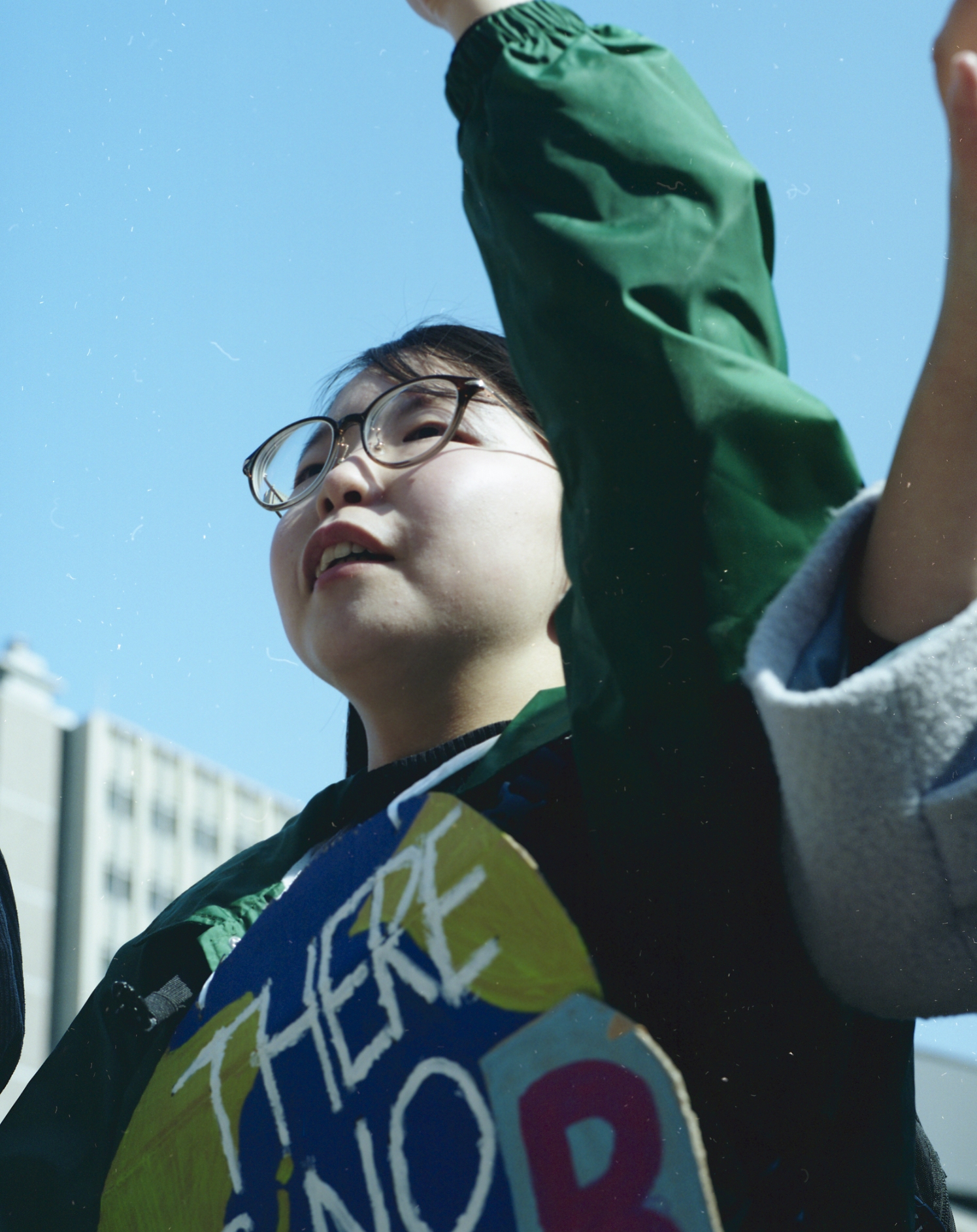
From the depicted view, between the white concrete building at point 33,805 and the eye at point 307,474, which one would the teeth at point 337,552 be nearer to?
the eye at point 307,474

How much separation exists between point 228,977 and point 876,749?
0.49m

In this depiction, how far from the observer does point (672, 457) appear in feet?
2.14

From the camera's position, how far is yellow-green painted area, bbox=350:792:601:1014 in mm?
677

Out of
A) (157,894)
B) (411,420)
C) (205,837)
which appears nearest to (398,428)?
(411,420)

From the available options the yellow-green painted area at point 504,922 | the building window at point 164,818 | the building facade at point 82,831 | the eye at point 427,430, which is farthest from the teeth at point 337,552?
the building window at point 164,818

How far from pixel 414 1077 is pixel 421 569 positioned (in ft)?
1.26

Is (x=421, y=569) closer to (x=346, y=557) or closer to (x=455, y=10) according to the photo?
(x=346, y=557)

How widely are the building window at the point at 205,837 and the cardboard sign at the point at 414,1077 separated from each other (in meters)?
22.4

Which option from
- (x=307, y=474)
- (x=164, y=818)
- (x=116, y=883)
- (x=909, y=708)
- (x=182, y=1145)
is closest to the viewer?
(x=909, y=708)

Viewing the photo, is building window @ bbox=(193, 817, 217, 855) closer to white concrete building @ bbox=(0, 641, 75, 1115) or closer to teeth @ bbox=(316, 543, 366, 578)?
white concrete building @ bbox=(0, 641, 75, 1115)

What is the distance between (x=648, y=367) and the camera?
0.66 meters

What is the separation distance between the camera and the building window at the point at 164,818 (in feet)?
71.8

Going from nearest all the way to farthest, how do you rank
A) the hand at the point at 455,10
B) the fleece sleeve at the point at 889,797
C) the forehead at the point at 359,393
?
the fleece sleeve at the point at 889,797
the hand at the point at 455,10
the forehead at the point at 359,393

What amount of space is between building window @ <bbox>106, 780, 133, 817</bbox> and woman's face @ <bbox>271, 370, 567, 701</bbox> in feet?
70.4
